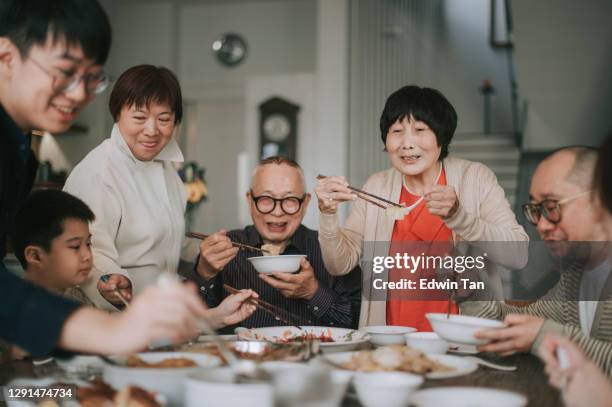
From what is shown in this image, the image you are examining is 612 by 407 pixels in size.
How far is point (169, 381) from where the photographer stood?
40.8 inches

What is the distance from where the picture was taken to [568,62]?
5289 millimetres

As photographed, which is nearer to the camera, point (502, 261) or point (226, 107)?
point (502, 261)

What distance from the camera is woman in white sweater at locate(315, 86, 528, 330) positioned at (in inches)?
84.0

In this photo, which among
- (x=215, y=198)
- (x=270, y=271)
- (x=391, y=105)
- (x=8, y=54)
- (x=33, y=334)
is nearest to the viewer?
(x=33, y=334)

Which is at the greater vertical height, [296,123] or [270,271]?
[296,123]

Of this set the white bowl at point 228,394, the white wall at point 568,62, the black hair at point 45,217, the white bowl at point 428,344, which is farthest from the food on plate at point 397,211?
the white wall at point 568,62

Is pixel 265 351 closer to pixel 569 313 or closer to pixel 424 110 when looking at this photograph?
pixel 569 313

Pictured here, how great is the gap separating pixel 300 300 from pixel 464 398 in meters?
1.29

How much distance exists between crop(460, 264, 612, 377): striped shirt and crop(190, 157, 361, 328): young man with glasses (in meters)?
0.48

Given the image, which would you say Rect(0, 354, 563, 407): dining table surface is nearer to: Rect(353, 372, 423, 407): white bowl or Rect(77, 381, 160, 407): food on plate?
Rect(353, 372, 423, 407): white bowl

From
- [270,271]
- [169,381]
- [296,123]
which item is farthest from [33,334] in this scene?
[296,123]

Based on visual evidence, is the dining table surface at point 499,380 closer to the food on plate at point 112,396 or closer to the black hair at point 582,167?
the food on plate at point 112,396

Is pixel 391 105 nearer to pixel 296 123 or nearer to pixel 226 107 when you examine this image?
pixel 296 123

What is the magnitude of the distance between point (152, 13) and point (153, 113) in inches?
226
